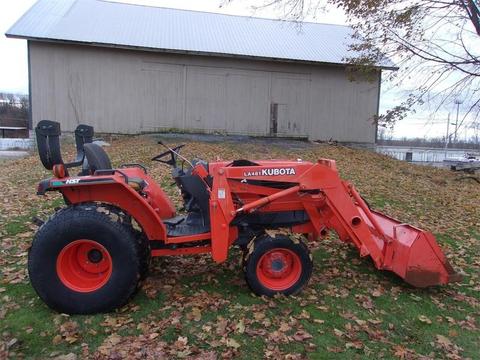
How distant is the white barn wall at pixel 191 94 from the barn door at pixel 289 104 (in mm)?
44

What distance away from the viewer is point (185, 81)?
60.9 ft

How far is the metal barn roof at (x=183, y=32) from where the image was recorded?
17875 millimetres

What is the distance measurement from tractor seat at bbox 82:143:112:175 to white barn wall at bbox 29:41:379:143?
14096 mm

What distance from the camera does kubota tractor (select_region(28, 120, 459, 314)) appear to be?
3.88 metres

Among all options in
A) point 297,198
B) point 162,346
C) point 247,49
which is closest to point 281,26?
point 247,49

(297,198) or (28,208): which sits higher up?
(297,198)

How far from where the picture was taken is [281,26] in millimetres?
22719

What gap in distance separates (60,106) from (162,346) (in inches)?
641

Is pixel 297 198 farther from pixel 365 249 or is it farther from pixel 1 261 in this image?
pixel 1 261

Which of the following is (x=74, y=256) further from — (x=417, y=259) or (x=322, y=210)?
(x=417, y=259)

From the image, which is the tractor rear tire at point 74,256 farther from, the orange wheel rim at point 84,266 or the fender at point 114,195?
the fender at point 114,195

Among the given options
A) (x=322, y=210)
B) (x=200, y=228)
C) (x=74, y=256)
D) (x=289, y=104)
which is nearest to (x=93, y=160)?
(x=74, y=256)

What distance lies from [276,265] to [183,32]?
58.7ft

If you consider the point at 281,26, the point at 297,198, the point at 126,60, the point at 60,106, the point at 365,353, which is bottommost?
the point at 365,353
